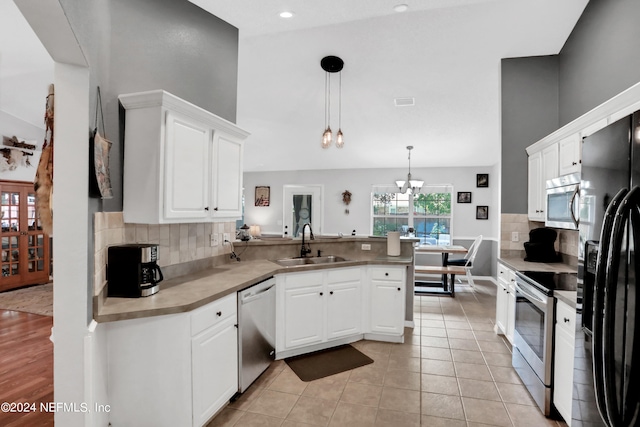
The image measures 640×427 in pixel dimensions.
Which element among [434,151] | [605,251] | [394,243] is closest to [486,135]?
[434,151]

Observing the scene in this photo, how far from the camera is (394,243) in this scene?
12.9ft

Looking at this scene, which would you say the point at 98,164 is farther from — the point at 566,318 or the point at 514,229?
the point at 514,229

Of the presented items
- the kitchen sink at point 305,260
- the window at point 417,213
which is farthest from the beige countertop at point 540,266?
the window at point 417,213

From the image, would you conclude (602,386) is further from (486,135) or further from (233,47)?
(486,135)

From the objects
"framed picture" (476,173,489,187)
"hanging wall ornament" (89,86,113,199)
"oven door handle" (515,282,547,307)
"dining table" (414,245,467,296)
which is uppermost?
"framed picture" (476,173,489,187)

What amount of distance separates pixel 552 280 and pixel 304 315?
2.03 m

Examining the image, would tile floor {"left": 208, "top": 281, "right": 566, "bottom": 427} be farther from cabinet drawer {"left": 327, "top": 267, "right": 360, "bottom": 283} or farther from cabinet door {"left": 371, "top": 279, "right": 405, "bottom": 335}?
cabinet drawer {"left": 327, "top": 267, "right": 360, "bottom": 283}

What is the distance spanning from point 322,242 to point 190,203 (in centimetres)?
184

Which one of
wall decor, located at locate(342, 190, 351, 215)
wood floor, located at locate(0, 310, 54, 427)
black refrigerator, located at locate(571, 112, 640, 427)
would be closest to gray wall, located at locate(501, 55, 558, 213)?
black refrigerator, located at locate(571, 112, 640, 427)

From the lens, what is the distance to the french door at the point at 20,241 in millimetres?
5770

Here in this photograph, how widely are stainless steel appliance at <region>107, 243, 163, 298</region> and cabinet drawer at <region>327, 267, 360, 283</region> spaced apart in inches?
67.6

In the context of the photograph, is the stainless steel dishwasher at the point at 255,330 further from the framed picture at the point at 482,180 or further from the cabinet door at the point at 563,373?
the framed picture at the point at 482,180

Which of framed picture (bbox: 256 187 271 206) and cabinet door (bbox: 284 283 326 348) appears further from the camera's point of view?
framed picture (bbox: 256 187 271 206)

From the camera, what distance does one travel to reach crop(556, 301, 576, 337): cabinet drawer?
1969mm
